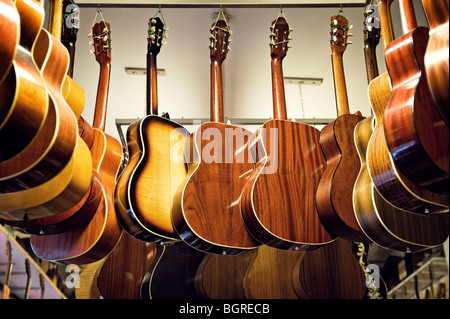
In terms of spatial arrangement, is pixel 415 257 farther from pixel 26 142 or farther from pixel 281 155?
pixel 26 142

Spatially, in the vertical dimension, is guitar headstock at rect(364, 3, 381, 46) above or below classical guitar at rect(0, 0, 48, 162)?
above

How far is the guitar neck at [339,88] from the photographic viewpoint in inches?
74.4

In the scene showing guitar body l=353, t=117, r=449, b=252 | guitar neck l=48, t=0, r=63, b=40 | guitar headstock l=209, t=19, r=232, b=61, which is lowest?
guitar body l=353, t=117, r=449, b=252

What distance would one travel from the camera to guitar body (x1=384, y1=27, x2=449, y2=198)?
37.1 inches

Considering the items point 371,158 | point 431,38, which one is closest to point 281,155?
point 371,158

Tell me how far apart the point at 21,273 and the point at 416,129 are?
4.41m

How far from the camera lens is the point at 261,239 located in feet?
4.94

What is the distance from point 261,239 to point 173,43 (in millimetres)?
1369

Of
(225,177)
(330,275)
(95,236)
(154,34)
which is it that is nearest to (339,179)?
(225,177)

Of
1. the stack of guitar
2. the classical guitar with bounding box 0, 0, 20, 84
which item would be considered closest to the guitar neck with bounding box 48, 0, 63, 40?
the stack of guitar

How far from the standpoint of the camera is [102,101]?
6.31 feet

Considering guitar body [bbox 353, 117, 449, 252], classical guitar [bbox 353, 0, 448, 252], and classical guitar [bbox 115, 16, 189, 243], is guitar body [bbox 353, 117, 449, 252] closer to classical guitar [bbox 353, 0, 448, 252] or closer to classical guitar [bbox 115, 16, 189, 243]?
classical guitar [bbox 353, 0, 448, 252]

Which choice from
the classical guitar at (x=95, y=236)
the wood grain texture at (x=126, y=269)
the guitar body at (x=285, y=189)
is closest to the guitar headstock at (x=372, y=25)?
the guitar body at (x=285, y=189)

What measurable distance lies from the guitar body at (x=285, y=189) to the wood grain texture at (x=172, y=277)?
660 millimetres
